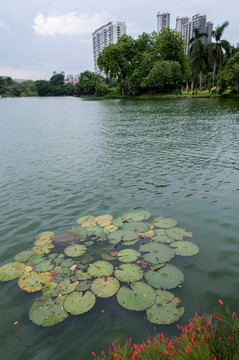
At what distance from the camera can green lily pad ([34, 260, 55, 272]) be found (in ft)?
16.3

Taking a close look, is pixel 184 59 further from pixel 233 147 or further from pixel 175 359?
pixel 175 359

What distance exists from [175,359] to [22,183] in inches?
385

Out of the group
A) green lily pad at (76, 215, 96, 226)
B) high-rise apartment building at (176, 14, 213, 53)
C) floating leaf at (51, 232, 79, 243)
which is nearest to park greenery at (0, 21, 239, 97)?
green lily pad at (76, 215, 96, 226)

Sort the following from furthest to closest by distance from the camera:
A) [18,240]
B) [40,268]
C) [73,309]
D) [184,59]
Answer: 1. [184,59]
2. [18,240]
3. [40,268]
4. [73,309]

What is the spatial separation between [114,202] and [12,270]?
416cm

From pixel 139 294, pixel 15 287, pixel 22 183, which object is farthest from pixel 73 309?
pixel 22 183

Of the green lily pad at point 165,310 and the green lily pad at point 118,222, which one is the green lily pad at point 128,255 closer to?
the green lily pad at point 165,310

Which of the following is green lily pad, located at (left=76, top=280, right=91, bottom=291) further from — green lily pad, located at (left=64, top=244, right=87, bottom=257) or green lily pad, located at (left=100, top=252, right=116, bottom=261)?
green lily pad, located at (left=64, top=244, right=87, bottom=257)

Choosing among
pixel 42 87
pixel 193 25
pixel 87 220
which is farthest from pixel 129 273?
pixel 193 25

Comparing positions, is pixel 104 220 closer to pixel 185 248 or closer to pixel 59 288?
pixel 185 248

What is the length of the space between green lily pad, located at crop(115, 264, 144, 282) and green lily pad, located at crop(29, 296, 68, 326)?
3.92ft

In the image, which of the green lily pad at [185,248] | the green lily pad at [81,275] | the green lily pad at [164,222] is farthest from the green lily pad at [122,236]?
the green lily pad at [81,275]

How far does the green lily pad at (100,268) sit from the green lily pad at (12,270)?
1.39 metres

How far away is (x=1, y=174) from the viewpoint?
38.5ft
